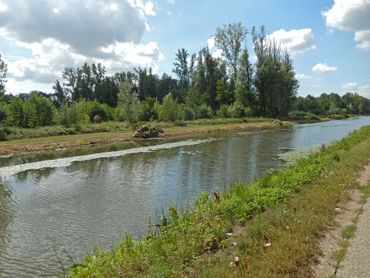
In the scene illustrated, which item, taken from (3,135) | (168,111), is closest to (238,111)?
(168,111)

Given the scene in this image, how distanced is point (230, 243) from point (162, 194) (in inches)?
354

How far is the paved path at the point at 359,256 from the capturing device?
19.8 feet

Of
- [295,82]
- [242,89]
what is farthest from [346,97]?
[242,89]

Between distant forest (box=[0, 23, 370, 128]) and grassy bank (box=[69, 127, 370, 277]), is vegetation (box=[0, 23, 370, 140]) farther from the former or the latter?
grassy bank (box=[69, 127, 370, 277])

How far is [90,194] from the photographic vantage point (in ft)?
56.5

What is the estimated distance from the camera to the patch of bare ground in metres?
6.30

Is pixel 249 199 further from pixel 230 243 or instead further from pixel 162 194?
pixel 162 194

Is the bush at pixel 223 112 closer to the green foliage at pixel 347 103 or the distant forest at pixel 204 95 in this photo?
the distant forest at pixel 204 95

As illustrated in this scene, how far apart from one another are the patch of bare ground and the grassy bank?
6.3 inches

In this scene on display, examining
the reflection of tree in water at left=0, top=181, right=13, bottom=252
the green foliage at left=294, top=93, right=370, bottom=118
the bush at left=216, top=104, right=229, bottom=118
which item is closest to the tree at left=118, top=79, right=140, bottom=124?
the bush at left=216, top=104, right=229, bottom=118

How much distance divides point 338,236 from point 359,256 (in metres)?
1.08

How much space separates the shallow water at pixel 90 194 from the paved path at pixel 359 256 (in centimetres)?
559

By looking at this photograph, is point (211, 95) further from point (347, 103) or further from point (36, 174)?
point (347, 103)

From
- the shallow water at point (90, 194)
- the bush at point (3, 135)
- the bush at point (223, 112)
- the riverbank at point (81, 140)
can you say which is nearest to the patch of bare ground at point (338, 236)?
the shallow water at point (90, 194)
